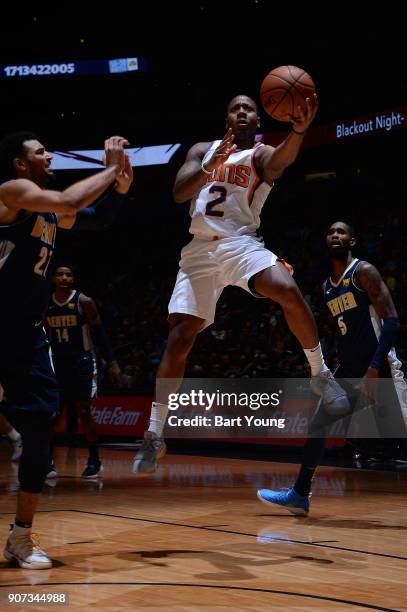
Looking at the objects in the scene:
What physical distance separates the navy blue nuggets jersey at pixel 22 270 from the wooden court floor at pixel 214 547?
44.4 inches

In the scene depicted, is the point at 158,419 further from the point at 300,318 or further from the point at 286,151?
the point at 286,151

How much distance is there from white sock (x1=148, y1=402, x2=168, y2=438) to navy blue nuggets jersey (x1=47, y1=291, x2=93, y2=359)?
3.46m

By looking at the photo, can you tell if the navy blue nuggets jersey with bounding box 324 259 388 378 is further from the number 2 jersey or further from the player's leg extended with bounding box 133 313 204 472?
the player's leg extended with bounding box 133 313 204 472

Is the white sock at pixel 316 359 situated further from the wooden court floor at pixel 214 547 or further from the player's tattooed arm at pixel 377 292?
the player's tattooed arm at pixel 377 292

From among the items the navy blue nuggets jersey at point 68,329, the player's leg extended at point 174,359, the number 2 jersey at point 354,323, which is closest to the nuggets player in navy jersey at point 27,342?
the player's leg extended at point 174,359

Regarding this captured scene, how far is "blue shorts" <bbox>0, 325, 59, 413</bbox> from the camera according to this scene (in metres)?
3.74

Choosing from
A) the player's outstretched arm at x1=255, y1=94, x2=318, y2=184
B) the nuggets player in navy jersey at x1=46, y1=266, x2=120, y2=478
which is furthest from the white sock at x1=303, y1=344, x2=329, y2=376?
the nuggets player in navy jersey at x1=46, y1=266, x2=120, y2=478

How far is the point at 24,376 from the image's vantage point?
12.3 ft

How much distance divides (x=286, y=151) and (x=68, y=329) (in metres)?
4.17

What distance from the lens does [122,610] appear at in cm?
281

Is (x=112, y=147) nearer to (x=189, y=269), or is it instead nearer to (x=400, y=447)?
(x=189, y=269)

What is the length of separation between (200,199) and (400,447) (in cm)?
521

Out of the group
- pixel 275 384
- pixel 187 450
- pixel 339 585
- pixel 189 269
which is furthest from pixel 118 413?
pixel 339 585

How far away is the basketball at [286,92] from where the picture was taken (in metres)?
4.63
